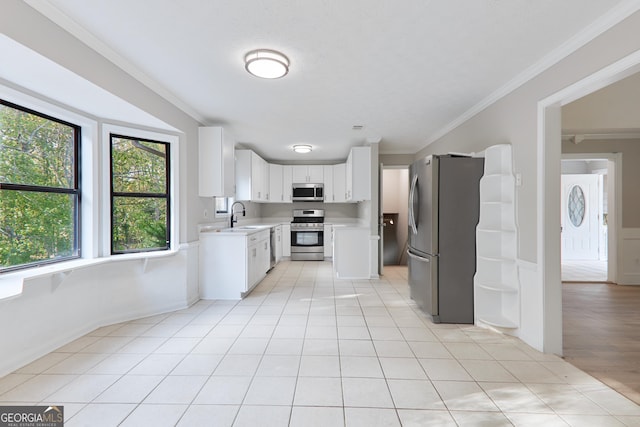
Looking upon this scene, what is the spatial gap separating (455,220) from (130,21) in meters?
3.26

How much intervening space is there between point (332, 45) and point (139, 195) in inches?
105

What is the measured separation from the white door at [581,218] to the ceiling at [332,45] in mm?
5965

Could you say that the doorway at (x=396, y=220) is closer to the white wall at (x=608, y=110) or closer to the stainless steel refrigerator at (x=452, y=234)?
the white wall at (x=608, y=110)

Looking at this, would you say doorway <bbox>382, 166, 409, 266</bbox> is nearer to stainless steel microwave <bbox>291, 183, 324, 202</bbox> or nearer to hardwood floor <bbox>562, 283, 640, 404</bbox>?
stainless steel microwave <bbox>291, 183, 324, 202</bbox>

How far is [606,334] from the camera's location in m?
2.88

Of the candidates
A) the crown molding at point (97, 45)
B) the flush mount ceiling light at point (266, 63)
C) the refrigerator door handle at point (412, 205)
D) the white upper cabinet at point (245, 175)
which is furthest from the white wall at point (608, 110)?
the white upper cabinet at point (245, 175)

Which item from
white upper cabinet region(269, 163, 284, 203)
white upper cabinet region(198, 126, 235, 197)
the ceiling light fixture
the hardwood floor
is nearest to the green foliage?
white upper cabinet region(198, 126, 235, 197)

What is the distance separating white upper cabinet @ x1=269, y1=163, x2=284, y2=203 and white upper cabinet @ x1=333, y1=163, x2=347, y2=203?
126 centimetres

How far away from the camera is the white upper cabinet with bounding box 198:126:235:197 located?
3.93 m

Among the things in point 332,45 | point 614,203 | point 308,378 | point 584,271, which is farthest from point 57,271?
point 584,271

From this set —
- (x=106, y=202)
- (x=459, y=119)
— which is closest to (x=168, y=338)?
(x=106, y=202)

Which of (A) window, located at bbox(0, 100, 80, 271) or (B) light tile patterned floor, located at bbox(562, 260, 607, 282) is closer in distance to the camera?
(A) window, located at bbox(0, 100, 80, 271)

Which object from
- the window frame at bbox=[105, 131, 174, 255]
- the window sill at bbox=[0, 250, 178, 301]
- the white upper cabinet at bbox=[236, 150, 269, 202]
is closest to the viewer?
the window sill at bbox=[0, 250, 178, 301]

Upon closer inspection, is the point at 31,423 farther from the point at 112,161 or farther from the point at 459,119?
the point at 459,119
